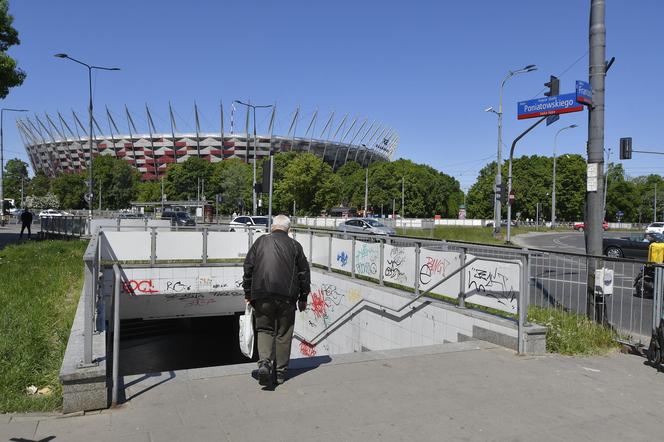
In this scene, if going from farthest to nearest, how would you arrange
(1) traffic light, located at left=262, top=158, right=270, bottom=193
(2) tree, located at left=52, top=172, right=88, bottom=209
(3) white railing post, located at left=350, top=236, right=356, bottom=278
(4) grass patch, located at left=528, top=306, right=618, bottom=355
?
1. (2) tree, located at left=52, top=172, right=88, bottom=209
2. (1) traffic light, located at left=262, top=158, right=270, bottom=193
3. (3) white railing post, located at left=350, top=236, right=356, bottom=278
4. (4) grass patch, located at left=528, top=306, right=618, bottom=355

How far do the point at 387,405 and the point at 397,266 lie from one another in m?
5.70

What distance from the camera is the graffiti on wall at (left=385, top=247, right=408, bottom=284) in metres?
9.80

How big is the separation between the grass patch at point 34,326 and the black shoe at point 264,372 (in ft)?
5.27

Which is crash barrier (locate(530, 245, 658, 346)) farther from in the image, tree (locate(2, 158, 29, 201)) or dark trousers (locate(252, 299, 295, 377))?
tree (locate(2, 158, 29, 201))

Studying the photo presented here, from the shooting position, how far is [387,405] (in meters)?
4.41

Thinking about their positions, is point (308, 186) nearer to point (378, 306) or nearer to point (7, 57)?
point (7, 57)

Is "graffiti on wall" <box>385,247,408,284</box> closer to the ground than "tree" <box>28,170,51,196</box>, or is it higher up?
closer to the ground

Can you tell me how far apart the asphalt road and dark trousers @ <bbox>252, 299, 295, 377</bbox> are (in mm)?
4096

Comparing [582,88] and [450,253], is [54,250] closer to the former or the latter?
[450,253]

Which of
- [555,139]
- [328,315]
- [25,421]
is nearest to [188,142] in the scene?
[555,139]

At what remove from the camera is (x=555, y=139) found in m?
53.9

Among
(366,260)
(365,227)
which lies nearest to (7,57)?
(366,260)

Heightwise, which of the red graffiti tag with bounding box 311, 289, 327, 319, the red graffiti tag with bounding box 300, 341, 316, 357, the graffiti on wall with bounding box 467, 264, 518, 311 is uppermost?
the graffiti on wall with bounding box 467, 264, 518, 311

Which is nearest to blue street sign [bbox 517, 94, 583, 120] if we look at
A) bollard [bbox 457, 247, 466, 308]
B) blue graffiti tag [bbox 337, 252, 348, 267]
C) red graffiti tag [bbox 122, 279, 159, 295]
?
bollard [bbox 457, 247, 466, 308]
